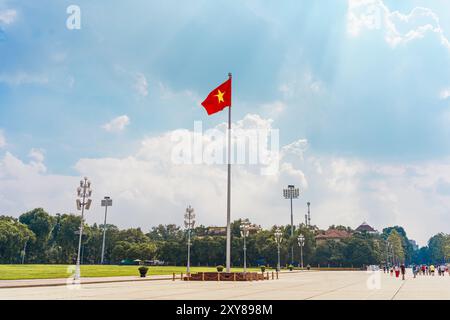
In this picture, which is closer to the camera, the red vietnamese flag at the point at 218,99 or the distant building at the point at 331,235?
the red vietnamese flag at the point at 218,99

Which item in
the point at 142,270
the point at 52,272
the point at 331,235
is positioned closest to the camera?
the point at 142,270

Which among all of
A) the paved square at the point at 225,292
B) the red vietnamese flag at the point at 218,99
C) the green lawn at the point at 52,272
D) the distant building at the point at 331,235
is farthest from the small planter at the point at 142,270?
the distant building at the point at 331,235

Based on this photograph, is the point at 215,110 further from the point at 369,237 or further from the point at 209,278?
the point at 369,237

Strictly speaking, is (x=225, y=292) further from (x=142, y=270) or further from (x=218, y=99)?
(x=142, y=270)

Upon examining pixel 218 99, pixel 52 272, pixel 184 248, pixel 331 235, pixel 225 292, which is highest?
pixel 218 99

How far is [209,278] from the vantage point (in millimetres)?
36781

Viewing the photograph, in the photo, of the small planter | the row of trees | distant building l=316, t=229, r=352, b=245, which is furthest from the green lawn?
distant building l=316, t=229, r=352, b=245

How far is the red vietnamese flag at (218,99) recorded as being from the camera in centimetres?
3494

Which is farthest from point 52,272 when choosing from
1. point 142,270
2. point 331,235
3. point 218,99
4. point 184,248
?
point 331,235

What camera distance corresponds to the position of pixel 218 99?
3509 cm

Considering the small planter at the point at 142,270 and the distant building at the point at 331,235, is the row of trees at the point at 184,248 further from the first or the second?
the small planter at the point at 142,270

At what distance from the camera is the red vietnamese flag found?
34.9 meters
